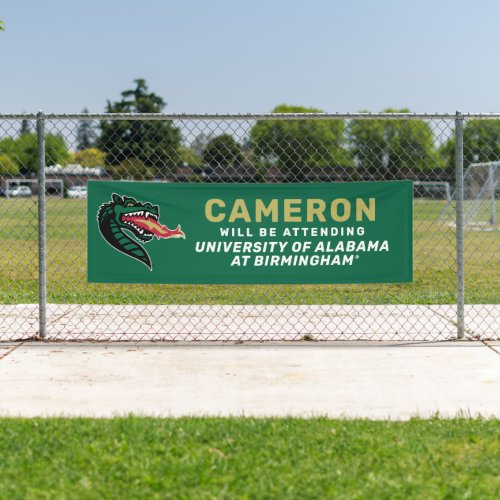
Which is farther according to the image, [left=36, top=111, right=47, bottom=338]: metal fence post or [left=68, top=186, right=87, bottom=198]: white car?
[left=68, top=186, right=87, bottom=198]: white car

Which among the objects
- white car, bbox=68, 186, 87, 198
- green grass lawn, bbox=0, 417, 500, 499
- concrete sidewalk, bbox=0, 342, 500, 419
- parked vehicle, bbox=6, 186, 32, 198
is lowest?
green grass lawn, bbox=0, 417, 500, 499

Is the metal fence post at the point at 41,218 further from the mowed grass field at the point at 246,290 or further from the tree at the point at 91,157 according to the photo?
the tree at the point at 91,157

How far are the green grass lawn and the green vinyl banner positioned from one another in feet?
8.43

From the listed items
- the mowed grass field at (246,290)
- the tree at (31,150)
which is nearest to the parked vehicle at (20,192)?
the tree at (31,150)

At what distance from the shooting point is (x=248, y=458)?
4012 mm

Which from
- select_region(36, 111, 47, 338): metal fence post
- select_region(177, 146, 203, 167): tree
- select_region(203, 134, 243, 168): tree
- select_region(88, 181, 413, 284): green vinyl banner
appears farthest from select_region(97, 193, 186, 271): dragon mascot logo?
select_region(177, 146, 203, 167): tree

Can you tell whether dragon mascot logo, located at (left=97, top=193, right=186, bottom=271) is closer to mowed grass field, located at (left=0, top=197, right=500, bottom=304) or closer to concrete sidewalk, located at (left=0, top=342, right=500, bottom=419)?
concrete sidewalk, located at (left=0, top=342, right=500, bottom=419)

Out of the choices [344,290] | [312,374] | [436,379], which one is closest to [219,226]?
[312,374]

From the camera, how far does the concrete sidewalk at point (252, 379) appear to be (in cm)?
505

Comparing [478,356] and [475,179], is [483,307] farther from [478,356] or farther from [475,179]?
[475,179]

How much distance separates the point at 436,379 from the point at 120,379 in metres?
2.21

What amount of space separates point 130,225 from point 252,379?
2.01 metres

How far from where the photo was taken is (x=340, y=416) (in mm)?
4797

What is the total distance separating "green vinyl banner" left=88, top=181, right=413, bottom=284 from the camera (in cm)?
710
